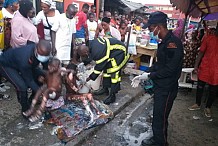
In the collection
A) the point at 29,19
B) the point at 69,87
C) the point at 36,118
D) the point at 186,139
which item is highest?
the point at 29,19

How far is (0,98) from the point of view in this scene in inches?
169

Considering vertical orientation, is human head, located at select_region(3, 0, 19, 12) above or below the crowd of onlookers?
above

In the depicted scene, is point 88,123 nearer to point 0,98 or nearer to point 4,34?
point 0,98

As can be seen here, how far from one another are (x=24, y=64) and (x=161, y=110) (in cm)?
197

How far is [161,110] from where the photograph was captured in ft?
10.2

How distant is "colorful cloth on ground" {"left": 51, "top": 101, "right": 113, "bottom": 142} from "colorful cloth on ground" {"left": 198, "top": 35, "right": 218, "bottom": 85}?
6.61ft

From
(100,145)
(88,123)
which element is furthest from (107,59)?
(100,145)

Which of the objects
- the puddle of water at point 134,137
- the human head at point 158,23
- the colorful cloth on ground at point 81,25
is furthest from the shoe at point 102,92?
the human head at point 158,23

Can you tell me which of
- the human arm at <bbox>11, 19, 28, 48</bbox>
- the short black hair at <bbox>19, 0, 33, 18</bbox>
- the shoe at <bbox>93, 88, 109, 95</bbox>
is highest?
the short black hair at <bbox>19, 0, 33, 18</bbox>

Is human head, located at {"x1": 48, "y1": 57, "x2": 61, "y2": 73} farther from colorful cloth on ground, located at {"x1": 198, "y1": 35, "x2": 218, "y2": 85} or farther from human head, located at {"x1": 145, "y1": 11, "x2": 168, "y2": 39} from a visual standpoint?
colorful cloth on ground, located at {"x1": 198, "y1": 35, "x2": 218, "y2": 85}

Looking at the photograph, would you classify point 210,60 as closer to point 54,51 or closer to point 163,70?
point 163,70

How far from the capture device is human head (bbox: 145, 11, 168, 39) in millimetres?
2930

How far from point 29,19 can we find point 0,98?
1.54 metres

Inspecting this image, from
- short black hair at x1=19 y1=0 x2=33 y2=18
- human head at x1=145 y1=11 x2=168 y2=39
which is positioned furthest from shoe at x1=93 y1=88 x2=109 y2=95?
human head at x1=145 y1=11 x2=168 y2=39
